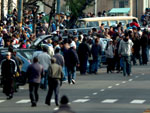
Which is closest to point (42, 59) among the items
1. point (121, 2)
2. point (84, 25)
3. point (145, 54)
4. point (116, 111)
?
point (116, 111)

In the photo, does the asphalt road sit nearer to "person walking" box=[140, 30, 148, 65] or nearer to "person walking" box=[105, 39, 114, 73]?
"person walking" box=[105, 39, 114, 73]

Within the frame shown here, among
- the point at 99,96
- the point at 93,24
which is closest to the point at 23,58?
the point at 99,96

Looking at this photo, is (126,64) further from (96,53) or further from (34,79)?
(34,79)

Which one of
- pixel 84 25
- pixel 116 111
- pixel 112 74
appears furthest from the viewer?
pixel 84 25

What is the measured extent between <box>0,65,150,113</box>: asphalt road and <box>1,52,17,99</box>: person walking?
1.12ft

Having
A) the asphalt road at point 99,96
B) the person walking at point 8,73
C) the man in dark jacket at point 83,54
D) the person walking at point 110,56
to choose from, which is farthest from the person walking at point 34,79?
the person walking at point 110,56

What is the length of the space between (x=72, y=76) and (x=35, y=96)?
9269 millimetres

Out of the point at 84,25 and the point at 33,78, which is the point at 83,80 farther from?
the point at 84,25

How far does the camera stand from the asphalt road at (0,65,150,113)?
23.8 metres

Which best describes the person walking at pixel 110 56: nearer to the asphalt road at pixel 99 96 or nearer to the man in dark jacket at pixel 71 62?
the asphalt road at pixel 99 96

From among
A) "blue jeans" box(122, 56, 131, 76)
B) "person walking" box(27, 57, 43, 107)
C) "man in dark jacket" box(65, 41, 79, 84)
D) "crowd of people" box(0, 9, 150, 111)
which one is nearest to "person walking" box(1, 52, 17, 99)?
"crowd of people" box(0, 9, 150, 111)

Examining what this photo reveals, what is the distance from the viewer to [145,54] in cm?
4600

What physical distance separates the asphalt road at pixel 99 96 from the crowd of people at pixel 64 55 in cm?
57

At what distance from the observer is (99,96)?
91.6 ft
